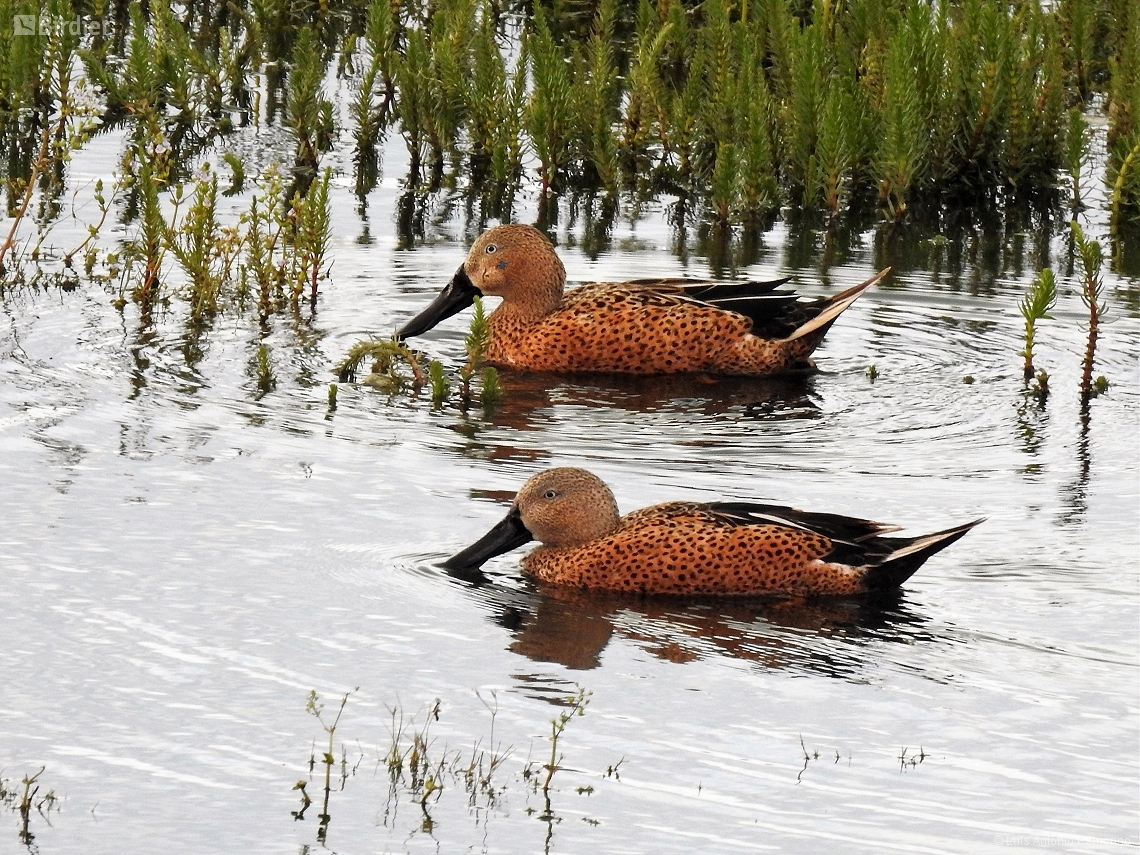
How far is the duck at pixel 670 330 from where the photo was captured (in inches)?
A: 371

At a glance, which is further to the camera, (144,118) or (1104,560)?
(144,118)

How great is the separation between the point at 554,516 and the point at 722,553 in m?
0.60

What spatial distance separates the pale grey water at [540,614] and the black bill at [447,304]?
0.46 feet

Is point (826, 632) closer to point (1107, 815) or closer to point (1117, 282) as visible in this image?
point (1107, 815)

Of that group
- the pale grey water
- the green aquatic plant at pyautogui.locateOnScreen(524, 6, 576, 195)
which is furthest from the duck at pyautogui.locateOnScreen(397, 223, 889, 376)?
the green aquatic plant at pyautogui.locateOnScreen(524, 6, 576, 195)

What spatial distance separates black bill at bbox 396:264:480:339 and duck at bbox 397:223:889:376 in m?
0.01

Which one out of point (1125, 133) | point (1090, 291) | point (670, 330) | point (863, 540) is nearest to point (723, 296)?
point (670, 330)

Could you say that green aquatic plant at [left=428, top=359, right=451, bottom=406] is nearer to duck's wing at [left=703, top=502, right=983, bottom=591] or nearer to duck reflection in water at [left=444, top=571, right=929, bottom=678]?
duck reflection in water at [left=444, top=571, right=929, bottom=678]

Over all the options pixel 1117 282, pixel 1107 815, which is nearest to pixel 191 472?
pixel 1107 815

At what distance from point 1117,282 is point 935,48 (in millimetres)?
2315

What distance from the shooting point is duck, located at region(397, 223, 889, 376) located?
9422mm

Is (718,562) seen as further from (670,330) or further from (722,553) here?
(670,330)

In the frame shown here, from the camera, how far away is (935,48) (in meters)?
12.2

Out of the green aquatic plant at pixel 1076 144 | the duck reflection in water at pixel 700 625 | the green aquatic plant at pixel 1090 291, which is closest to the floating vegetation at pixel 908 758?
the duck reflection in water at pixel 700 625
